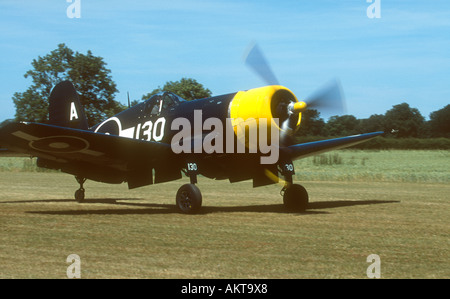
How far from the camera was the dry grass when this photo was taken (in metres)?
6.81

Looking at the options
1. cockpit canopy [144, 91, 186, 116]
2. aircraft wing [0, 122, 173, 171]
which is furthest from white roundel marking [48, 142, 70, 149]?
cockpit canopy [144, 91, 186, 116]

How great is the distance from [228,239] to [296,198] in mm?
4599

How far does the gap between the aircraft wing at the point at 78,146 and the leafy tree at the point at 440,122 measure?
3868 inches

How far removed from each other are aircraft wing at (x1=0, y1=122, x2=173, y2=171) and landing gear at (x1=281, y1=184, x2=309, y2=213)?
2.89 m

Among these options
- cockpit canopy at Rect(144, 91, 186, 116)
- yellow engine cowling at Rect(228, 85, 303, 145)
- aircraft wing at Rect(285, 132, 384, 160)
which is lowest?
aircraft wing at Rect(285, 132, 384, 160)

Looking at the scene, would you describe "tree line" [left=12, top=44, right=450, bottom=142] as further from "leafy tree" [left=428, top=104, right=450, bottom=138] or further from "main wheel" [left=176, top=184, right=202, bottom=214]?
"leafy tree" [left=428, top=104, right=450, bottom=138]

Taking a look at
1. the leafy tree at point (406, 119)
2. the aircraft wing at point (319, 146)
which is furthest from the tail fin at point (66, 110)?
the leafy tree at point (406, 119)

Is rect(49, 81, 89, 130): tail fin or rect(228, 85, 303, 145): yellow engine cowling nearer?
rect(228, 85, 303, 145): yellow engine cowling

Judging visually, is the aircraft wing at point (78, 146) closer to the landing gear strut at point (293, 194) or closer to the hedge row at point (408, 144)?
the landing gear strut at point (293, 194)

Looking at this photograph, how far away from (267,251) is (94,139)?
5806 mm

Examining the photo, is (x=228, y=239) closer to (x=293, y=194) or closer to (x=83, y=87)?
(x=293, y=194)

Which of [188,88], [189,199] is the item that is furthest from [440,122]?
[189,199]
